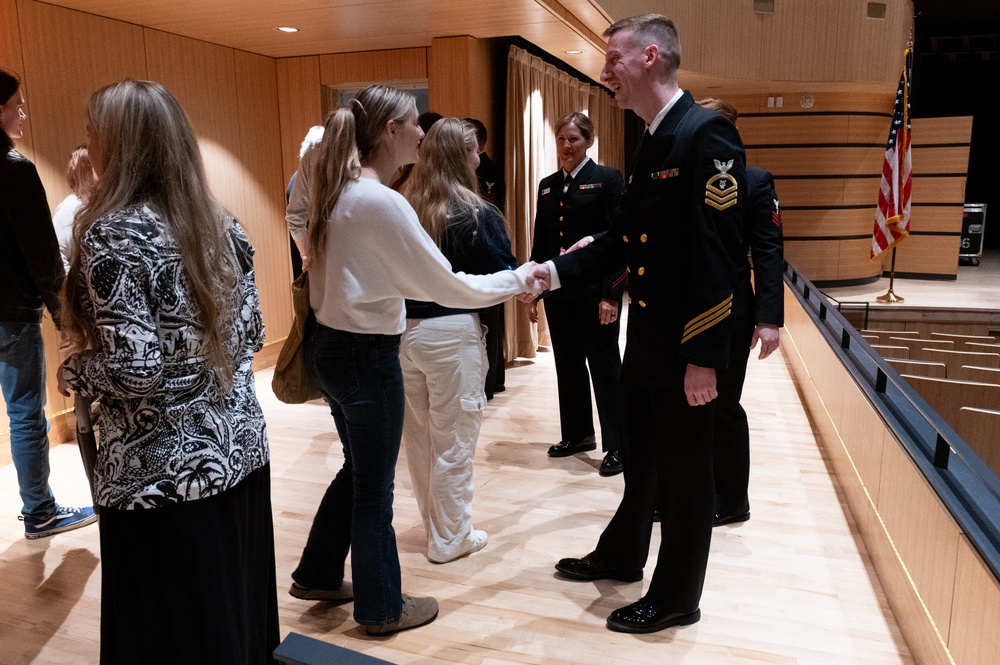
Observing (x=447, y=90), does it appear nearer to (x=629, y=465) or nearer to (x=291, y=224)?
(x=291, y=224)

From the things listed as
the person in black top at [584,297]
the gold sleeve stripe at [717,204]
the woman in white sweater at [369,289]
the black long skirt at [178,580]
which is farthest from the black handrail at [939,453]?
the black long skirt at [178,580]

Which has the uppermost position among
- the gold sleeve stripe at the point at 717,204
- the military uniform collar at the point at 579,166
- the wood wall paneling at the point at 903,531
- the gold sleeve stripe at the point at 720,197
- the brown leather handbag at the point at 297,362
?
the military uniform collar at the point at 579,166

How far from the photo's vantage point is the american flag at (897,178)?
8.33 meters

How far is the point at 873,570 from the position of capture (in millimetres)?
2746

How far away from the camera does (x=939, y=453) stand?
7.28 feet

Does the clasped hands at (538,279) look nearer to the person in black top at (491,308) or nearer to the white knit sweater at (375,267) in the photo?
the white knit sweater at (375,267)

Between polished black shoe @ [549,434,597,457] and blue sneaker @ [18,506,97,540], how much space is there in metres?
2.14

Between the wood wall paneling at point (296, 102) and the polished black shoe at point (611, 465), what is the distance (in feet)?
11.7

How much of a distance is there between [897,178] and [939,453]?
291 inches

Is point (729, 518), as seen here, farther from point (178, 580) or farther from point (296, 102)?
point (296, 102)

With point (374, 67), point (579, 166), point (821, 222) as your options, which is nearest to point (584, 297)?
point (579, 166)

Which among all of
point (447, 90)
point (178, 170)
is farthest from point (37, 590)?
point (447, 90)

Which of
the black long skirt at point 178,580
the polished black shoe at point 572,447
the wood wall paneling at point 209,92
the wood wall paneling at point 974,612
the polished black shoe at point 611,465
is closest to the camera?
the black long skirt at point 178,580

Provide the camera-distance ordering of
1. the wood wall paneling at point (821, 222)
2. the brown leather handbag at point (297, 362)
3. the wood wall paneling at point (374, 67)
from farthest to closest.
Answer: the wood wall paneling at point (821, 222), the wood wall paneling at point (374, 67), the brown leather handbag at point (297, 362)
